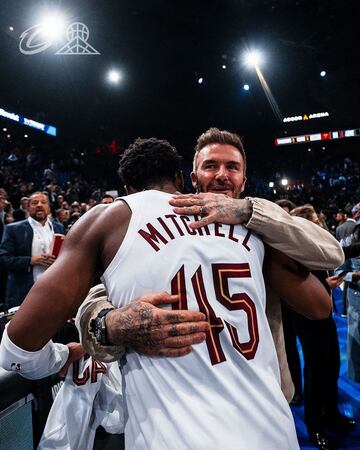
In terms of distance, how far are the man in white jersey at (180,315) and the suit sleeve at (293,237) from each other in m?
0.07

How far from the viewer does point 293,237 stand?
3.79 feet

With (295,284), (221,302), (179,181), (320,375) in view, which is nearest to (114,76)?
(320,375)

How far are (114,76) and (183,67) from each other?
339cm

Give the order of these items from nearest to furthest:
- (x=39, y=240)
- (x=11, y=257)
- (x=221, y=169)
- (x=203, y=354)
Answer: (x=203, y=354)
(x=221, y=169)
(x=11, y=257)
(x=39, y=240)

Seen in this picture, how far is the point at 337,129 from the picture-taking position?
22.1 m

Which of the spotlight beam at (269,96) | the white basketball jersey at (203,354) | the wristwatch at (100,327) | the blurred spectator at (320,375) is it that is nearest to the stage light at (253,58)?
the spotlight beam at (269,96)

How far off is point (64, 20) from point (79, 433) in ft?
43.3

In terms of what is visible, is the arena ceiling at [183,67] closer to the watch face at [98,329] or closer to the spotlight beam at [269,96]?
the spotlight beam at [269,96]

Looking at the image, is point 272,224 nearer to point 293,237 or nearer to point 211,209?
point 293,237

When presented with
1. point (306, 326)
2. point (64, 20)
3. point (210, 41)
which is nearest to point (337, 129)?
point (210, 41)

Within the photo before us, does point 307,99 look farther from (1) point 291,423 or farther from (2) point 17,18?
(1) point 291,423

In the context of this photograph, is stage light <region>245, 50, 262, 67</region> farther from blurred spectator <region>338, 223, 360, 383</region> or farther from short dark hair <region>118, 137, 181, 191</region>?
short dark hair <region>118, 137, 181, 191</region>

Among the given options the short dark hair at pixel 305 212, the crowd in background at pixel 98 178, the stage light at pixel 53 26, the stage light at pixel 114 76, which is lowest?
the short dark hair at pixel 305 212

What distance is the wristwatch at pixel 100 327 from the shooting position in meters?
1.12
